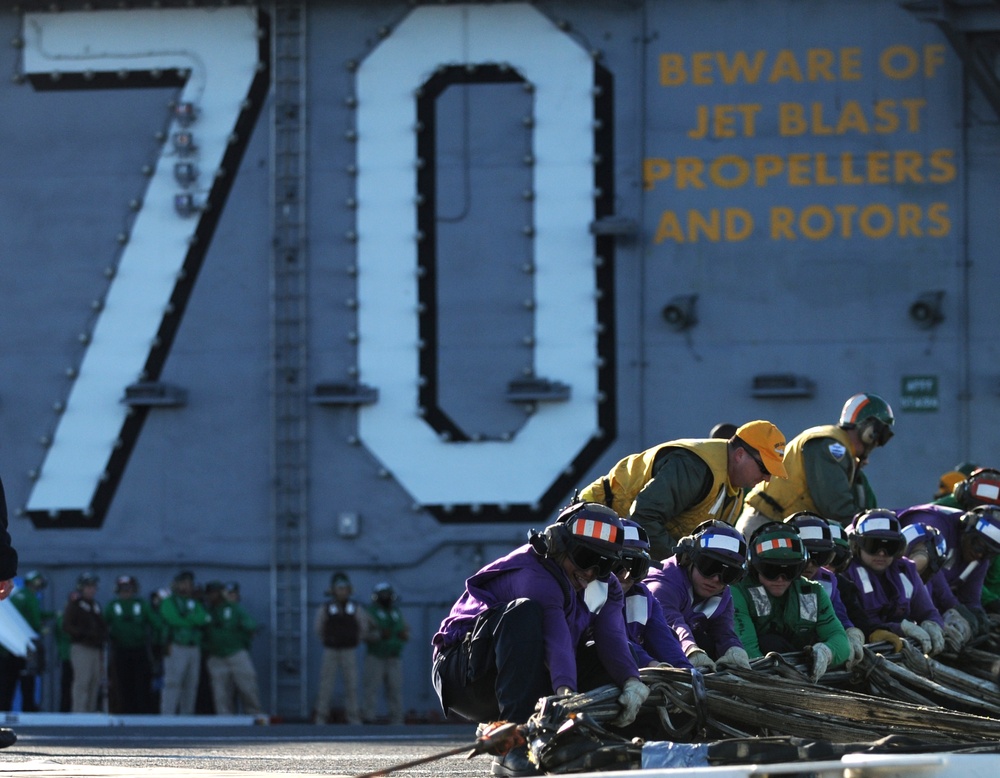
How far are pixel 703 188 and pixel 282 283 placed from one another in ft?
15.2

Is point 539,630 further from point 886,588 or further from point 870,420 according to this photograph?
point 870,420

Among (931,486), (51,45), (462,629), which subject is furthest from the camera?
(51,45)

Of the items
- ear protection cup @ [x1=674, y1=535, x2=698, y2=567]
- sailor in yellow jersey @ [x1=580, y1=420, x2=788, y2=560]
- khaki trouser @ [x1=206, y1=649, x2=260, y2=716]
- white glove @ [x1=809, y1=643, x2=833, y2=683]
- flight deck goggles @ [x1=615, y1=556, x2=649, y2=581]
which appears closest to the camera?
flight deck goggles @ [x1=615, y1=556, x2=649, y2=581]

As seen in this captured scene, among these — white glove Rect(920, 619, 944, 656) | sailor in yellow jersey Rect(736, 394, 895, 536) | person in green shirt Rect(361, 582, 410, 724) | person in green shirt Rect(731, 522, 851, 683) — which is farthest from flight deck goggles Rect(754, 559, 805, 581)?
person in green shirt Rect(361, 582, 410, 724)

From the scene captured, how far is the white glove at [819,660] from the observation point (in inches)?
371

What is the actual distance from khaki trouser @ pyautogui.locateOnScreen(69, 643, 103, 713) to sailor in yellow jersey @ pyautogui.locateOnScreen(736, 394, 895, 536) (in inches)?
378

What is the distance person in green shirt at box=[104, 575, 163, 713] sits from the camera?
19.6 m

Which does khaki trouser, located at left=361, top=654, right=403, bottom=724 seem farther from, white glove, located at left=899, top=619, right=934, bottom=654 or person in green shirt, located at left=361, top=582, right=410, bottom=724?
white glove, located at left=899, top=619, right=934, bottom=654

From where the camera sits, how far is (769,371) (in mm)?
18688

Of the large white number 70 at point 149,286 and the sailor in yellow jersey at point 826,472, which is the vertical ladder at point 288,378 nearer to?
the large white number 70 at point 149,286

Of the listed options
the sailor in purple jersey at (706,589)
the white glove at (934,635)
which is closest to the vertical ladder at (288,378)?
the white glove at (934,635)

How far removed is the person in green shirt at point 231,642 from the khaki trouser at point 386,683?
1201mm

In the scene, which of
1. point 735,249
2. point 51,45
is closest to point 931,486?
point 735,249

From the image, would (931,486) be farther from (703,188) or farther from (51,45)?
(51,45)
